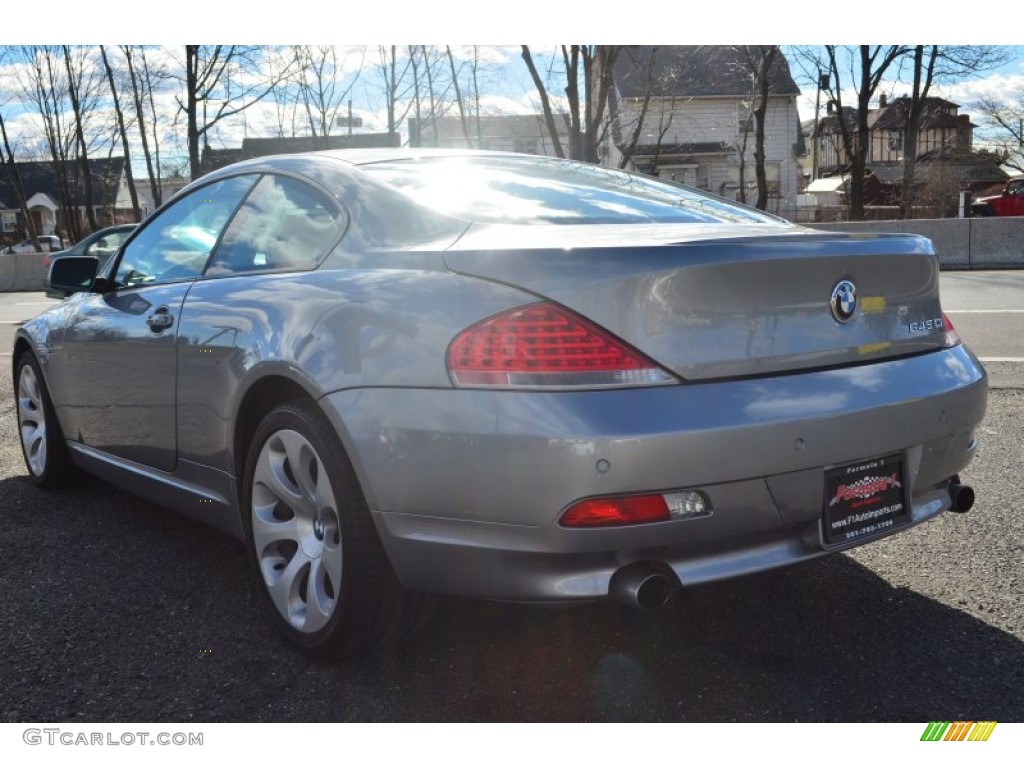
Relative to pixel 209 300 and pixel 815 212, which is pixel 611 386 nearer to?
pixel 209 300

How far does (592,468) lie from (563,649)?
2.71ft

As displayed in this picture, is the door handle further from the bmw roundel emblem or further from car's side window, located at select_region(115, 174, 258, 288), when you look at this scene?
the bmw roundel emblem

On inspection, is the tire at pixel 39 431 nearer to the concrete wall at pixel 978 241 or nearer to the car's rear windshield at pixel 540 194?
the car's rear windshield at pixel 540 194

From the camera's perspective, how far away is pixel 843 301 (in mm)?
2611

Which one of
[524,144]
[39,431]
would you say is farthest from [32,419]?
[524,144]

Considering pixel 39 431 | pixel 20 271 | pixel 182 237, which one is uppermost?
pixel 182 237

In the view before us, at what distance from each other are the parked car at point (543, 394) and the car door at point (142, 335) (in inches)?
10.7

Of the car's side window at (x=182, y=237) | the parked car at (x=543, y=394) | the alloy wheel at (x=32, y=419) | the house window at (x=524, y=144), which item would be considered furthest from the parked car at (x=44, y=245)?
the parked car at (x=543, y=394)

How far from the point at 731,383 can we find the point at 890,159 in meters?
78.8

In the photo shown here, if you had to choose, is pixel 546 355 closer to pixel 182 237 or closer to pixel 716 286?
pixel 716 286

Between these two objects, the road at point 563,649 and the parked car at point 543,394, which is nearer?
the parked car at point 543,394

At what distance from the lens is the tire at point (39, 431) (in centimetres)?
467

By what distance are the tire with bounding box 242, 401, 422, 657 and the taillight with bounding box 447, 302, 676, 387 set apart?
1.69ft

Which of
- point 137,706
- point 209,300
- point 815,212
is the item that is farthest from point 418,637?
point 815,212
